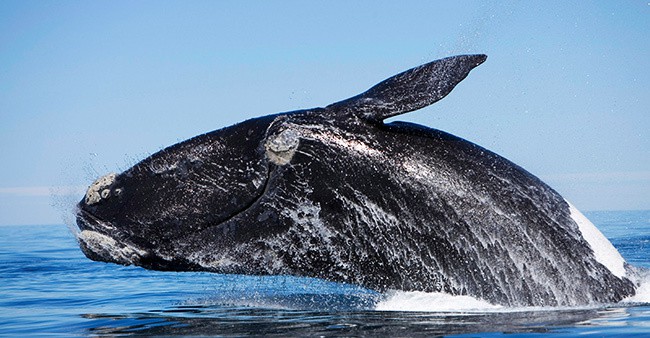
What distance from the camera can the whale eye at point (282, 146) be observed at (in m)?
10.6

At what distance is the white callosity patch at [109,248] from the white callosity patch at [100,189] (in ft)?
1.40

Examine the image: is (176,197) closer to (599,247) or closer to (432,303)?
(432,303)

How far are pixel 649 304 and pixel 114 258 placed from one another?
22.2 feet

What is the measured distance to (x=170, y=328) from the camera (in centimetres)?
990

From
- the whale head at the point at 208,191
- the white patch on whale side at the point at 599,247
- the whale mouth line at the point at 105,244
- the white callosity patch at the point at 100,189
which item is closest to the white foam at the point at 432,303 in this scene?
the white patch on whale side at the point at 599,247

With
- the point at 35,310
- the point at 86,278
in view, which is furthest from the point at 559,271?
the point at 86,278

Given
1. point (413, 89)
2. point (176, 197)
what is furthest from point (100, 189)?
point (413, 89)

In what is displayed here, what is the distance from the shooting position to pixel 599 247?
11227 mm

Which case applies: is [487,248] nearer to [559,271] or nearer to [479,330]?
[559,271]

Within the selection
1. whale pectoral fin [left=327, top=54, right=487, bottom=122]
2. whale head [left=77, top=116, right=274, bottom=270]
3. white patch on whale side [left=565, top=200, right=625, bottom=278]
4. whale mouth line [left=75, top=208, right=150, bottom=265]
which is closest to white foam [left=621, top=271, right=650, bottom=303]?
white patch on whale side [left=565, top=200, right=625, bottom=278]

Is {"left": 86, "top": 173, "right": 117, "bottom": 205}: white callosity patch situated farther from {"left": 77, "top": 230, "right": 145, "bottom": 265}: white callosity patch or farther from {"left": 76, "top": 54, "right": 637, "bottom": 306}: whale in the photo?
{"left": 77, "top": 230, "right": 145, "bottom": 265}: white callosity patch

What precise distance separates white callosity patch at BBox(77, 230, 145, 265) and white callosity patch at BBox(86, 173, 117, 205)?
427 mm

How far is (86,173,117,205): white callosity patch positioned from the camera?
1109 centimetres

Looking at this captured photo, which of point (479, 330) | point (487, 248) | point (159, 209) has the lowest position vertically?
point (479, 330)
